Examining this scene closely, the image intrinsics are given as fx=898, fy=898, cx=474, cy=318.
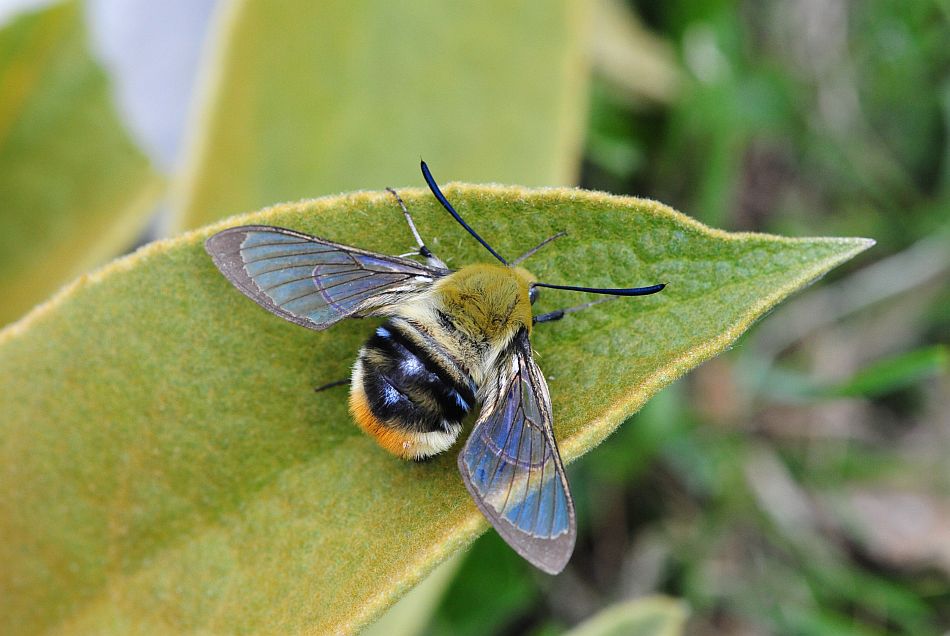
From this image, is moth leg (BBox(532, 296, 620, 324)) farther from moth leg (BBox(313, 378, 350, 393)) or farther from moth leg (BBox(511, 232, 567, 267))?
moth leg (BBox(313, 378, 350, 393))

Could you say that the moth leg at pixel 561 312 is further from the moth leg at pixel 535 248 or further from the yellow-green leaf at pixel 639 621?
the yellow-green leaf at pixel 639 621

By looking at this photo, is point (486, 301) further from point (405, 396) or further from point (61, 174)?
point (61, 174)

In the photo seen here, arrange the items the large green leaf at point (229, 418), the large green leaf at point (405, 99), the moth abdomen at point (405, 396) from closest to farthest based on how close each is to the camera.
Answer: the large green leaf at point (229, 418) → the moth abdomen at point (405, 396) → the large green leaf at point (405, 99)

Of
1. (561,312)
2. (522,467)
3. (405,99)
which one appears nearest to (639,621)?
(522,467)

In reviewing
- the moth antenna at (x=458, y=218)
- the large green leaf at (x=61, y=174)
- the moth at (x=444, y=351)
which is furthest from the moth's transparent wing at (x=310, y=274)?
the large green leaf at (x=61, y=174)

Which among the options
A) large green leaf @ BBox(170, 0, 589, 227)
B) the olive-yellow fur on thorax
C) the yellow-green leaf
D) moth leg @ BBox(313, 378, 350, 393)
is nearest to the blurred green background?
large green leaf @ BBox(170, 0, 589, 227)
